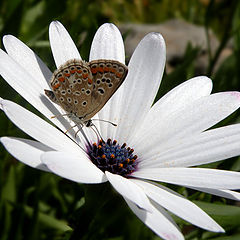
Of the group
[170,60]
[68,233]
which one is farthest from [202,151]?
[170,60]

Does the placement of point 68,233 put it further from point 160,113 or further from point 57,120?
point 160,113

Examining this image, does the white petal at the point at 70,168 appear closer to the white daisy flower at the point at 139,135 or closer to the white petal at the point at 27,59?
the white daisy flower at the point at 139,135

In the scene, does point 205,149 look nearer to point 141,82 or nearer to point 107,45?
point 141,82

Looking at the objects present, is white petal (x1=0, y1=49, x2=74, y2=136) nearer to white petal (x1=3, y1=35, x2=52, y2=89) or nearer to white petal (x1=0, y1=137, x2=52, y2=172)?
white petal (x1=3, y1=35, x2=52, y2=89)

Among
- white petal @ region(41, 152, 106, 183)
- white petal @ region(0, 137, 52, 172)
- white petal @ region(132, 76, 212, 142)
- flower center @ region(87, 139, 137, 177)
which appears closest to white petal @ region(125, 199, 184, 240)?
white petal @ region(41, 152, 106, 183)

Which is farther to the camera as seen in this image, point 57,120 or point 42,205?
point 42,205

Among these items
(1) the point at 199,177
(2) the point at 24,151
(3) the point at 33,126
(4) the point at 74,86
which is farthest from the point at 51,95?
(1) the point at 199,177

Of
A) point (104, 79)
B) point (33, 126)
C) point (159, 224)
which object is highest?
point (104, 79)
